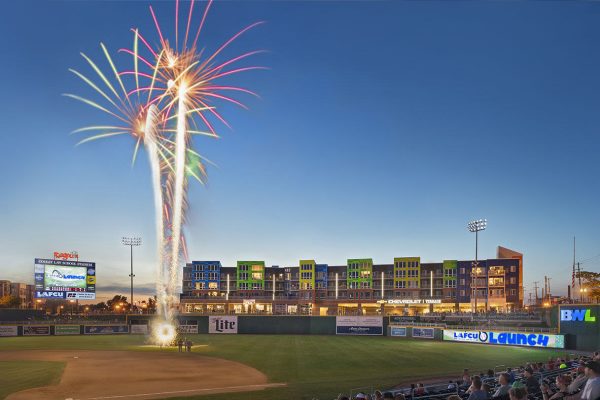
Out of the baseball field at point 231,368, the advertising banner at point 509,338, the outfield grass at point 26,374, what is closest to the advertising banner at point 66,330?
the baseball field at point 231,368

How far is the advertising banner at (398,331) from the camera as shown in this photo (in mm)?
72625

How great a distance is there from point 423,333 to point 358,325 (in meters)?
11.9

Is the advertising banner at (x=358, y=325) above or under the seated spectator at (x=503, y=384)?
under

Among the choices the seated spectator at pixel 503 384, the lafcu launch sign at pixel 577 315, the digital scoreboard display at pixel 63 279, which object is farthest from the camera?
the digital scoreboard display at pixel 63 279

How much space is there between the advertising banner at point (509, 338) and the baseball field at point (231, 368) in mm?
3502

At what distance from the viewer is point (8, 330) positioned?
250ft

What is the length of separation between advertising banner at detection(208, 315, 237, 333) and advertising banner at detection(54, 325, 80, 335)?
820 inches

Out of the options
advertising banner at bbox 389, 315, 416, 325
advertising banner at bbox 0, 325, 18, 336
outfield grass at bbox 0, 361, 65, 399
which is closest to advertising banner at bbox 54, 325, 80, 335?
advertising banner at bbox 0, 325, 18, 336

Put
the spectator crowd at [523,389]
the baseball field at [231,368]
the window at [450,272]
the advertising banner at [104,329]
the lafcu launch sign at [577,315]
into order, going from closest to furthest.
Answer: the spectator crowd at [523,389] < the baseball field at [231,368] < the lafcu launch sign at [577,315] < the advertising banner at [104,329] < the window at [450,272]

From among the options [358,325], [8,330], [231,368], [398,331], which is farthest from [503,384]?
[8,330]

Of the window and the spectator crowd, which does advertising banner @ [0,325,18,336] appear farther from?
the window

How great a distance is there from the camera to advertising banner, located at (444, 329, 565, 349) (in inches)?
1996

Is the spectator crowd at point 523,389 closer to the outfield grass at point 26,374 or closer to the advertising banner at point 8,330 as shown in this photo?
the outfield grass at point 26,374

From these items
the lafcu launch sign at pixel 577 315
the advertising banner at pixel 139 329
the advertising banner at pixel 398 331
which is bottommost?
the advertising banner at pixel 139 329
